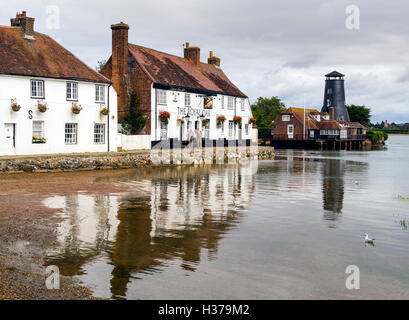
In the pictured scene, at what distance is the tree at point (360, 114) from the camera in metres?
128

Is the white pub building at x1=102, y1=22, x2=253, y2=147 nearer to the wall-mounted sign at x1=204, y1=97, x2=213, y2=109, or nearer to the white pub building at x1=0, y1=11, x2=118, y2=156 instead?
the wall-mounted sign at x1=204, y1=97, x2=213, y2=109

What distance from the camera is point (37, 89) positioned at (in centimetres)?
2992

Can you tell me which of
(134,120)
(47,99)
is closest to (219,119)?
(134,120)

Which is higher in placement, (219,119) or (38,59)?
(38,59)

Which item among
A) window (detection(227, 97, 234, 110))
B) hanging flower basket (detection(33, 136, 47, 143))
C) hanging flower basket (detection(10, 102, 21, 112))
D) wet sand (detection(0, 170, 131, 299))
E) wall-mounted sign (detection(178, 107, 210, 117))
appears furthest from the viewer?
window (detection(227, 97, 234, 110))

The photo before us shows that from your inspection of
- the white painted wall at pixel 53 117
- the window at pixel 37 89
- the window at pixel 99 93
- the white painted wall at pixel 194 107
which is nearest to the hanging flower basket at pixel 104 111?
the white painted wall at pixel 53 117

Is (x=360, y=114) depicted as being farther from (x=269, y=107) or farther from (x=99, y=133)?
(x=99, y=133)

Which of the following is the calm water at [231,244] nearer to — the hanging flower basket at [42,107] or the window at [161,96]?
the hanging flower basket at [42,107]

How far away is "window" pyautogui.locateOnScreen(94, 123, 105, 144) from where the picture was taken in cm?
3375

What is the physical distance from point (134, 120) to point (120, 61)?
5.60 m

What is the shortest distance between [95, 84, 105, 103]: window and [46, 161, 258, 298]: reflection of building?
1312cm

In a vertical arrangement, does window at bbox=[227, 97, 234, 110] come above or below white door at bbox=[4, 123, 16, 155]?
above

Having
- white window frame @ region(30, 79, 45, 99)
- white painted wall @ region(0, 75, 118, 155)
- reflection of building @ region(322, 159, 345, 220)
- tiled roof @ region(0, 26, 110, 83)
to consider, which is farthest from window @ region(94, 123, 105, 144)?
reflection of building @ region(322, 159, 345, 220)

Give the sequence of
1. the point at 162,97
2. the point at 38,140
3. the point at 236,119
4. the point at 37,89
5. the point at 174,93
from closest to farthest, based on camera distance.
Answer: the point at 38,140 → the point at 37,89 → the point at 162,97 → the point at 174,93 → the point at 236,119
